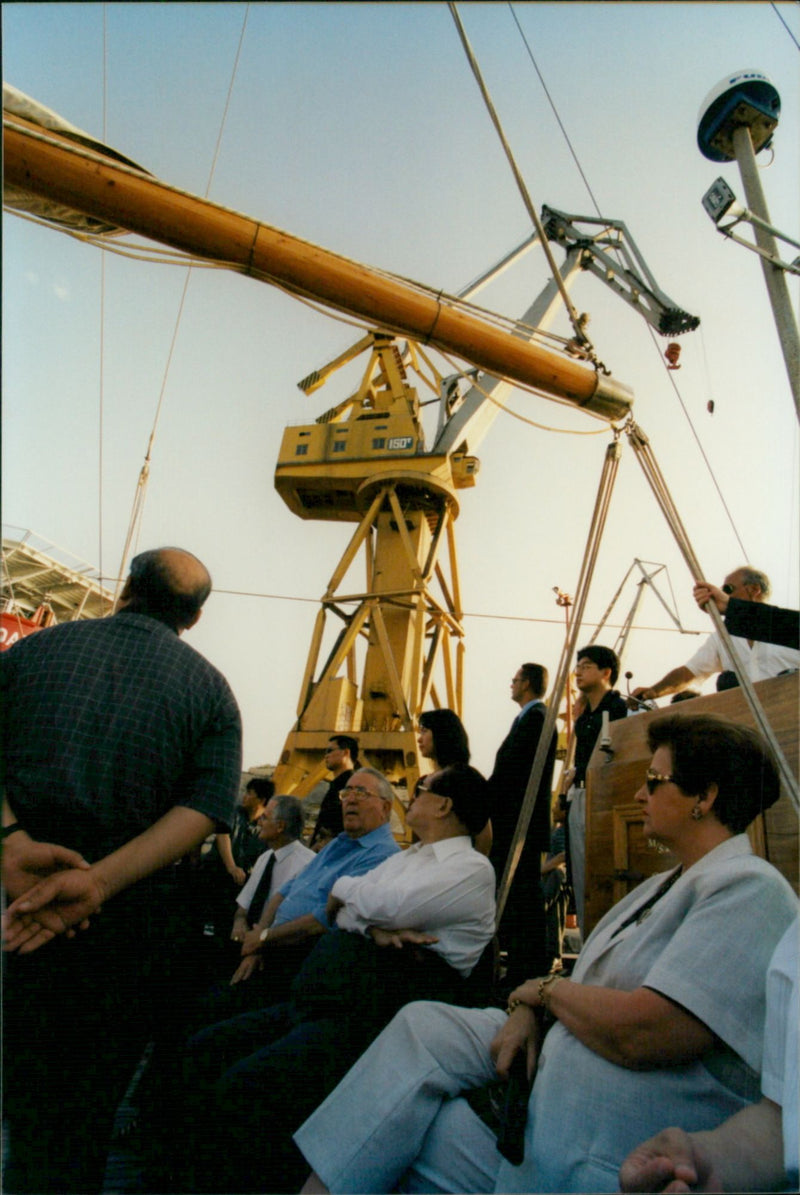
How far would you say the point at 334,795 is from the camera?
3951 millimetres

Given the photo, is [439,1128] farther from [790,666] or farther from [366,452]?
[366,452]

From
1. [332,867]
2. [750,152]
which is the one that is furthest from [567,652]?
[750,152]

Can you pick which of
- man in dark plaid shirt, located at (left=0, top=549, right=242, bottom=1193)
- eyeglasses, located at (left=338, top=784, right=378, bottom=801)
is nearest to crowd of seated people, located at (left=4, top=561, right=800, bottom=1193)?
man in dark plaid shirt, located at (left=0, top=549, right=242, bottom=1193)

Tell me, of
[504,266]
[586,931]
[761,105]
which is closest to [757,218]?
[761,105]

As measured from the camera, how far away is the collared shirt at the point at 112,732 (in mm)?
1320

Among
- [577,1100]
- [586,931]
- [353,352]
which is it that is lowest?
[586,931]

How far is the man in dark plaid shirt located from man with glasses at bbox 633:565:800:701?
2103mm

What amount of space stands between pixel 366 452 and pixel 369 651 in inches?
114

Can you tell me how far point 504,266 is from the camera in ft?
35.7

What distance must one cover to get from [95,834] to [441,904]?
3.12 ft

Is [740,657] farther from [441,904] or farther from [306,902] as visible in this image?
[306,902]

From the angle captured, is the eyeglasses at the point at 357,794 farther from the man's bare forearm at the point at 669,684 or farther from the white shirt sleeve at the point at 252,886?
the man's bare forearm at the point at 669,684

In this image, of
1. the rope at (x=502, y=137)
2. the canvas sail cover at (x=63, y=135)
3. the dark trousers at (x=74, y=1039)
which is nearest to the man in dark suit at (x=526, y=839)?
the dark trousers at (x=74, y=1039)

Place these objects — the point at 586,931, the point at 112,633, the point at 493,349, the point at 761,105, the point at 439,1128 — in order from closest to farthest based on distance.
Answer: the point at 439,1128, the point at 112,633, the point at 586,931, the point at 761,105, the point at 493,349
